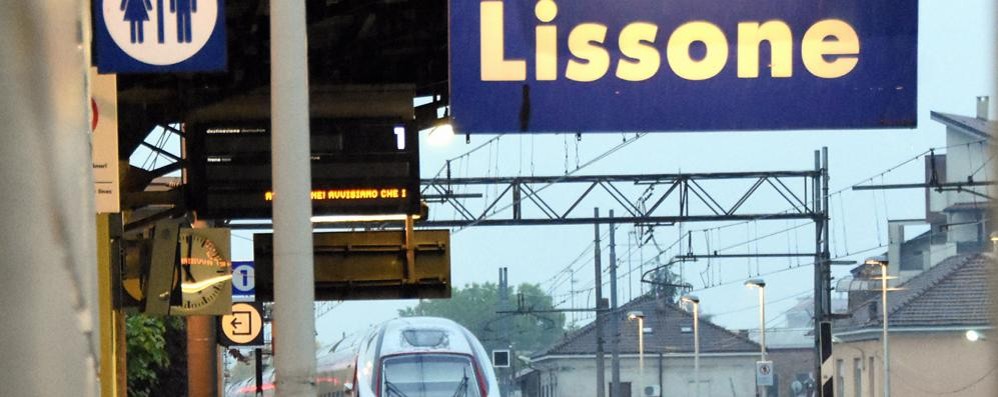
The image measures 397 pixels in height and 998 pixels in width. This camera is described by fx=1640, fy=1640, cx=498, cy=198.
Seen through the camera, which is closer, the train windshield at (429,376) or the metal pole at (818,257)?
the train windshield at (429,376)

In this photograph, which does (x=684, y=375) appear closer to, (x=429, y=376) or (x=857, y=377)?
(x=857, y=377)

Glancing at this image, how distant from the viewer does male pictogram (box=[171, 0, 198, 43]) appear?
27.7 ft

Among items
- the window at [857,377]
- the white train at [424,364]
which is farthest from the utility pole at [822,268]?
the window at [857,377]

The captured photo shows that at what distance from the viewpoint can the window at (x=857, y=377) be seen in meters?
53.5

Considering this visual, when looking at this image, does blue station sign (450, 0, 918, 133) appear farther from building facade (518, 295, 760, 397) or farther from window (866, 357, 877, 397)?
building facade (518, 295, 760, 397)

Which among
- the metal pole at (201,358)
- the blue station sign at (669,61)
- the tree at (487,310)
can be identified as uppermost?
the blue station sign at (669,61)

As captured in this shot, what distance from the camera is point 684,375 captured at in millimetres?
77125

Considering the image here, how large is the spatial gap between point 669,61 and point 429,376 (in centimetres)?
1916

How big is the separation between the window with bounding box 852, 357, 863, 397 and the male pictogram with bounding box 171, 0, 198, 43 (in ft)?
154

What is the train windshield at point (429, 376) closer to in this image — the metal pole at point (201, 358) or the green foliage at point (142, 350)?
the green foliage at point (142, 350)

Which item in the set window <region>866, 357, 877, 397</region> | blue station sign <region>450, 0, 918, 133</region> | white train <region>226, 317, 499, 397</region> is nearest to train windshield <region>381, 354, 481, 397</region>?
white train <region>226, 317, 499, 397</region>

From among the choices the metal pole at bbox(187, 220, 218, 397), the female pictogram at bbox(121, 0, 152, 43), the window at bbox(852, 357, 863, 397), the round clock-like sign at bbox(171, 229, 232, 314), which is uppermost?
the female pictogram at bbox(121, 0, 152, 43)

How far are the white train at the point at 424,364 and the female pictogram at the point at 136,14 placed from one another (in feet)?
62.6

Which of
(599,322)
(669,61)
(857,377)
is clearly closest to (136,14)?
(669,61)
